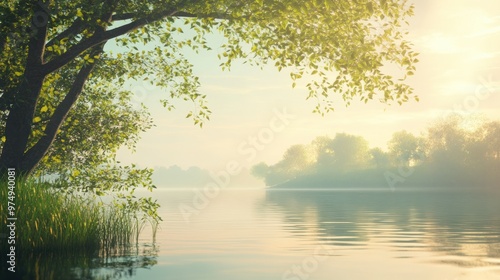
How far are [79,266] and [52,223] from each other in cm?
281

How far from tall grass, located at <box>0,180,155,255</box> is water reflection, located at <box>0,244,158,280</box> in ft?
1.76

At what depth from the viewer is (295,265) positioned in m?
21.2

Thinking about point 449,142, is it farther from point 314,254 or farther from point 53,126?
point 53,126

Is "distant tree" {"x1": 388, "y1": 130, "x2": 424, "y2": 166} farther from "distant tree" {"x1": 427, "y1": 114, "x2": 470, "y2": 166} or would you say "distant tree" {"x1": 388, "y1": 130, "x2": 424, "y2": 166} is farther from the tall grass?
the tall grass

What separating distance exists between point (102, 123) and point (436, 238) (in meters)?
17.6

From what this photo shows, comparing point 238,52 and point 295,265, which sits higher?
point 238,52

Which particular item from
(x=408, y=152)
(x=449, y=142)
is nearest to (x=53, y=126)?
(x=449, y=142)

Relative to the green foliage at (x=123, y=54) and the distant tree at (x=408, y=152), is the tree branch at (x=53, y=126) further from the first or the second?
the distant tree at (x=408, y=152)

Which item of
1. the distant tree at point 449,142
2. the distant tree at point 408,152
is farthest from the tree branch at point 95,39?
the distant tree at point 408,152

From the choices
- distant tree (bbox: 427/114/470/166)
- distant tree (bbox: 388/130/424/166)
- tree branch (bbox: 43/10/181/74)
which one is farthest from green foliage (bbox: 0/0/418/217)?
distant tree (bbox: 388/130/424/166)

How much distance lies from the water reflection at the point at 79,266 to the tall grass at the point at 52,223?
1.76ft

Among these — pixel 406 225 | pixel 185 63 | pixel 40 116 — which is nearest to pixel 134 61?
pixel 185 63

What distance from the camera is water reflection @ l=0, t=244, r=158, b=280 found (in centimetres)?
1745

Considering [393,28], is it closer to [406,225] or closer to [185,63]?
[185,63]
